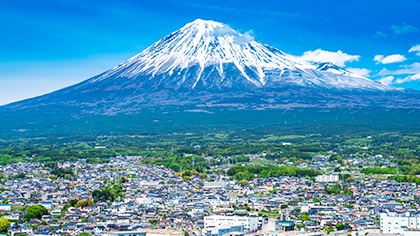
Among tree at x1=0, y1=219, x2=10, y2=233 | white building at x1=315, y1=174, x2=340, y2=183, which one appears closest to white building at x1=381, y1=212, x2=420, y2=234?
tree at x1=0, y1=219, x2=10, y2=233

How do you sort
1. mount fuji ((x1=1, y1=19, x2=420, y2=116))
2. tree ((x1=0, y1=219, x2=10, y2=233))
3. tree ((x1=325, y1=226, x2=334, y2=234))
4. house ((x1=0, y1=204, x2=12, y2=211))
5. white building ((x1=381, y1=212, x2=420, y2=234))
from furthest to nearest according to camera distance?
mount fuji ((x1=1, y1=19, x2=420, y2=116))
house ((x1=0, y1=204, x2=12, y2=211))
tree ((x1=0, y1=219, x2=10, y2=233))
tree ((x1=325, y1=226, x2=334, y2=234))
white building ((x1=381, y1=212, x2=420, y2=234))

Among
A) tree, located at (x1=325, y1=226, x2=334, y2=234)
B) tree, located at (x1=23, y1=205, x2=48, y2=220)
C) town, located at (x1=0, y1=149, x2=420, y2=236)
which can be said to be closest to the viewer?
tree, located at (x1=325, y1=226, x2=334, y2=234)

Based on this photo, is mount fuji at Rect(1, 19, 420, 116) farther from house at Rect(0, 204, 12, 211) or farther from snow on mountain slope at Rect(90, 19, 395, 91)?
house at Rect(0, 204, 12, 211)

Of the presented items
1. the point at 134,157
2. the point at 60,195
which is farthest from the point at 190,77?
the point at 60,195

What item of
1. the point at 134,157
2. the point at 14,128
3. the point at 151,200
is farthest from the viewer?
the point at 14,128

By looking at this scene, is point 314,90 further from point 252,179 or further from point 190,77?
point 252,179

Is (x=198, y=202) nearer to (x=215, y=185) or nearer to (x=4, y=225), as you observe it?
(x=215, y=185)

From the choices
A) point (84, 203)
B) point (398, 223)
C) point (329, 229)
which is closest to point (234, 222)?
point (329, 229)
